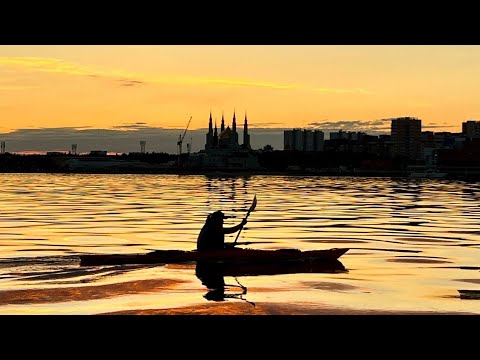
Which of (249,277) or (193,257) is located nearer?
(249,277)

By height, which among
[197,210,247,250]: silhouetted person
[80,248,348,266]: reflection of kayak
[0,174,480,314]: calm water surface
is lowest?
[0,174,480,314]: calm water surface

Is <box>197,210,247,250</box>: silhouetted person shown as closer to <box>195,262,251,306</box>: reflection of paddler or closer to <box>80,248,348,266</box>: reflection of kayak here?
<box>80,248,348,266</box>: reflection of kayak

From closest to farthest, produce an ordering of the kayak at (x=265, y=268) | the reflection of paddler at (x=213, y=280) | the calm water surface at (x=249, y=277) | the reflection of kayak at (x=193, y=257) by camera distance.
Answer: the calm water surface at (x=249, y=277)
the reflection of paddler at (x=213, y=280)
the reflection of kayak at (x=193, y=257)
the kayak at (x=265, y=268)

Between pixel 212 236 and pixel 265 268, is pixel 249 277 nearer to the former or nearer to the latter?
pixel 265 268

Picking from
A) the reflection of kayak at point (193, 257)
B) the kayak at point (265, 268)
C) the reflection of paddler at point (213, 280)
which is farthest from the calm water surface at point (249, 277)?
the kayak at point (265, 268)

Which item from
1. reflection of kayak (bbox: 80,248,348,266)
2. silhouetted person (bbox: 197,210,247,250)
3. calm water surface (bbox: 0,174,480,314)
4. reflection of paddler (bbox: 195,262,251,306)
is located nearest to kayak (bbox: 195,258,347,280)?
reflection of paddler (bbox: 195,262,251,306)

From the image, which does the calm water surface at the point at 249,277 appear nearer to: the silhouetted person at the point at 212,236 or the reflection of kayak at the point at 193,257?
the reflection of kayak at the point at 193,257

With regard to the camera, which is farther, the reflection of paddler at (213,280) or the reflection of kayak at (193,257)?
the reflection of kayak at (193,257)

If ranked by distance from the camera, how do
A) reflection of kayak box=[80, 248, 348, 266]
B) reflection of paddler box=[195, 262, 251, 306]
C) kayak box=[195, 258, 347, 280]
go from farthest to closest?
kayak box=[195, 258, 347, 280]
reflection of kayak box=[80, 248, 348, 266]
reflection of paddler box=[195, 262, 251, 306]

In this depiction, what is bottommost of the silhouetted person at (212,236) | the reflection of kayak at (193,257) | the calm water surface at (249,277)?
the calm water surface at (249,277)

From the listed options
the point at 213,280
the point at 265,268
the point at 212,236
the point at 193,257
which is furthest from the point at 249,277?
the point at 193,257

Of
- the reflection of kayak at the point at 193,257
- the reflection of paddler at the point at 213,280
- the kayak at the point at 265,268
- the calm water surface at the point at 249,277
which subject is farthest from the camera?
the kayak at the point at 265,268
